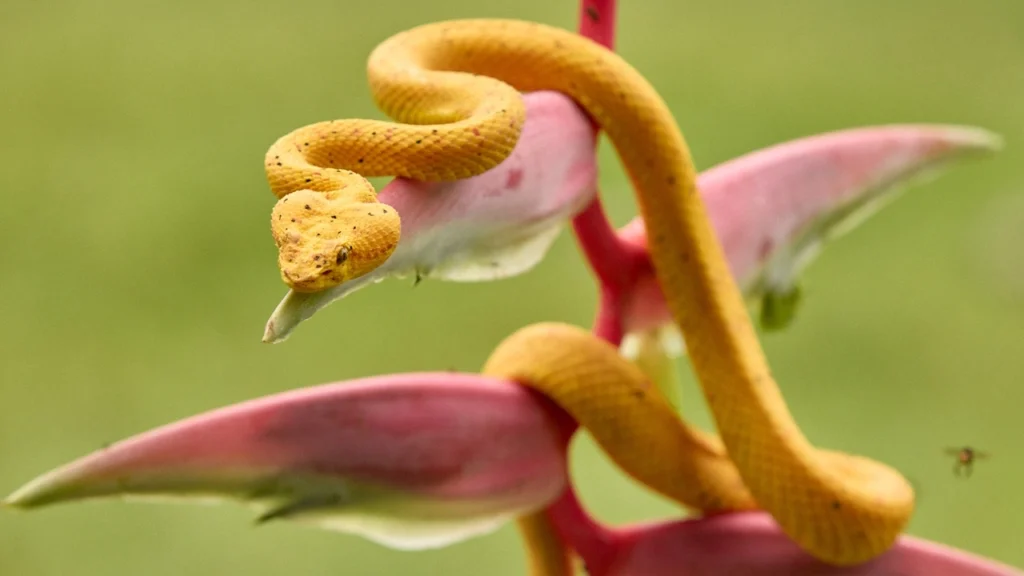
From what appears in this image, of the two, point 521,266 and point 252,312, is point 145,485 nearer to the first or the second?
point 521,266

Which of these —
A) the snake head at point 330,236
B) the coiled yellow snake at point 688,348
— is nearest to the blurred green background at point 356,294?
the coiled yellow snake at point 688,348

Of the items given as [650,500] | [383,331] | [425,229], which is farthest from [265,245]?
[425,229]

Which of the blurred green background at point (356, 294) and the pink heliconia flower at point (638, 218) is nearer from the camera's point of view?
the pink heliconia flower at point (638, 218)

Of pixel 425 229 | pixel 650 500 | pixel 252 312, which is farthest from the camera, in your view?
pixel 650 500

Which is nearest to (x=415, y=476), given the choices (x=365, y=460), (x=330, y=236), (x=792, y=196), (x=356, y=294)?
(x=365, y=460)

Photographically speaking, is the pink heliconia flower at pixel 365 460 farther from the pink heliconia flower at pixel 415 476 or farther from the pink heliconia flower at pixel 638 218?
the pink heliconia flower at pixel 638 218

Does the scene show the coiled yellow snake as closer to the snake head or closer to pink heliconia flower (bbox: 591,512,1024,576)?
pink heliconia flower (bbox: 591,512,1024,576)

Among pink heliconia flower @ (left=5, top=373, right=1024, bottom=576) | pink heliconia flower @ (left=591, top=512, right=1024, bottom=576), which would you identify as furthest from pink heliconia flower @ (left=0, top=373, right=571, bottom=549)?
pink heliconia flower @ (left=591, top=512, right=1024, bottom=576)
